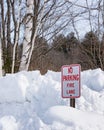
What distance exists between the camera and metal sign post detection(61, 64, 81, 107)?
600 cm

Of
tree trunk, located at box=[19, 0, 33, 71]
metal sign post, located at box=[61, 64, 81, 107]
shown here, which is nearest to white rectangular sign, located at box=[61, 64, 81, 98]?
metal sign post, located at box=[61, 64, 81, 107]

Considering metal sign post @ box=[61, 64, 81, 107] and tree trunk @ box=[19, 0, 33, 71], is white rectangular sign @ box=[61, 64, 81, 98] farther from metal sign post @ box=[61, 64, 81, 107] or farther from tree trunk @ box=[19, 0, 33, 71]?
tree trunk @ box=[19, 0, 33, 71]

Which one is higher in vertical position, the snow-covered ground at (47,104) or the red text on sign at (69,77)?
the red text on sign at (69,77)

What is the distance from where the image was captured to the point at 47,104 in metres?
6.43

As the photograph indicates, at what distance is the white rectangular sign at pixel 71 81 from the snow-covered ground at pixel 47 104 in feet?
0.77

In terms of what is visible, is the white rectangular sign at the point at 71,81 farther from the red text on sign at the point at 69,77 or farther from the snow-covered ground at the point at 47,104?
the snow-covered ground at the point at 47,104

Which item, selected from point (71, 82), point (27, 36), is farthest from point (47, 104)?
point (27, 36)

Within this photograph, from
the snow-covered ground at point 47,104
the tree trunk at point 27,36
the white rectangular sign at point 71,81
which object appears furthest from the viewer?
the tree trunk at point 27,36

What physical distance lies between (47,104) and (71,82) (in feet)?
2.27

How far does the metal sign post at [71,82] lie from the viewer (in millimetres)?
5996

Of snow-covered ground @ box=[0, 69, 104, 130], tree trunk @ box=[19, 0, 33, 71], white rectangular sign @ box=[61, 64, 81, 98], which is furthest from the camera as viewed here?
tree trunk @ box=[19, 0, 33, 71]

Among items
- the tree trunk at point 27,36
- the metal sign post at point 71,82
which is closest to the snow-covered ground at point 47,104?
the metal sign post at point 71,82

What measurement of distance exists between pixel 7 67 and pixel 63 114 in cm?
805

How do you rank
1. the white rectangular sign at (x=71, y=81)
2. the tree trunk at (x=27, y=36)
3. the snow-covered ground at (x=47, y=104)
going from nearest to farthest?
1. the snow-covered ground at (x=47, y=104)
2. the white rectangular sign at (x=71, y=81)
3. the tree trunk at (x=27, y=36)
